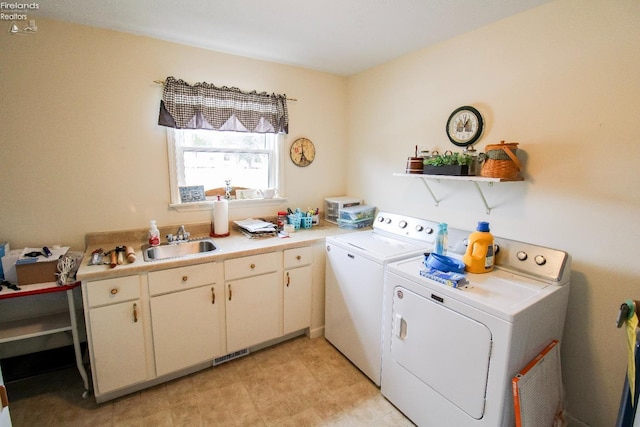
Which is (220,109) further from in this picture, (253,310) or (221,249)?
(253,310)

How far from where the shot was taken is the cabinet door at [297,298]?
2387 millimetres

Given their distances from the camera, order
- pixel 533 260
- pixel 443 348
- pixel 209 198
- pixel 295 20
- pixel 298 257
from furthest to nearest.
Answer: pixel 209 198, pixel 298 257, pixel 295 20, pixel 533 260, pixel 443 348

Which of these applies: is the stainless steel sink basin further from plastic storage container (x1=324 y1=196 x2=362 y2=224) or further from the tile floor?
plastic storage container (x1=324 y1=196 x2=362 y2=224)

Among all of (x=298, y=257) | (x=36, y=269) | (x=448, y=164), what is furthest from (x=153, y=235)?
(x=448, y=164)

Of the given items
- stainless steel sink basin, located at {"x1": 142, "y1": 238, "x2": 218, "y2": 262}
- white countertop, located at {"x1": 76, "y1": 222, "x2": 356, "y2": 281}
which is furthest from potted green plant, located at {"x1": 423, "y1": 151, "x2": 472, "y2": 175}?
stainless steel sink basin, located at {"x1": 142, "y1": 238, "x2": 218, "y2": 262}

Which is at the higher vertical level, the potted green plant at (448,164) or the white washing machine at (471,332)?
the potted green plant at (448,164)

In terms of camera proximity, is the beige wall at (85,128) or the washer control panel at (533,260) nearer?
the washer control panel at (533,260)

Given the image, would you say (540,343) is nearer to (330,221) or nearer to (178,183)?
(330,221)

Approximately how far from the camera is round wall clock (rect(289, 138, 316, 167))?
2898 millimetres

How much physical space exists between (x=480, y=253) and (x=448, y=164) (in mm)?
639

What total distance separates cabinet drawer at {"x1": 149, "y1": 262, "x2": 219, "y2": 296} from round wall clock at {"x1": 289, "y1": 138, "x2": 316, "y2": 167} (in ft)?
4.36

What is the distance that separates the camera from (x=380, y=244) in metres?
2.26

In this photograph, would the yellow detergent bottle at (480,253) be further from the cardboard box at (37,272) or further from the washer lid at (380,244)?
the cardboard box at (37,272)

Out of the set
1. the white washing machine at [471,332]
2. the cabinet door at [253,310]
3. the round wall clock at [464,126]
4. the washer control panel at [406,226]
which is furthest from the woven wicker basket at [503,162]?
the cabinet door at [253,310]
